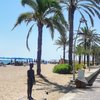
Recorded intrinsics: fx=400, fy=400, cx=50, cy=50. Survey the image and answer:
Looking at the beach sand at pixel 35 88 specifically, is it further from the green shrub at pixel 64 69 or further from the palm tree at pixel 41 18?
the green shrub at pixel 64 69

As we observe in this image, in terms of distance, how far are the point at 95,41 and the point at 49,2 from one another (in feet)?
204

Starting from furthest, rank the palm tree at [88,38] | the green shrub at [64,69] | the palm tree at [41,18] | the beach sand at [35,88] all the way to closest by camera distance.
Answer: the palm tree at [88,38], the green shrub at [64,69], the palm tree at [41,18], the beach sand at [35,88]

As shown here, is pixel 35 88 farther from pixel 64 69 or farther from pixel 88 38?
pixel 88 38

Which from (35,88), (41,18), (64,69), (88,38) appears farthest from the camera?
(88,38)

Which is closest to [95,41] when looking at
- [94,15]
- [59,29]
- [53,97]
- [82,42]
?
[82,42]

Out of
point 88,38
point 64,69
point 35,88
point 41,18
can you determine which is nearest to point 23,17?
point 41,18

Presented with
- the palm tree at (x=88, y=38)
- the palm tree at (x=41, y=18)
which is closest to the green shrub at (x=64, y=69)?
the palm tree at (x=41, y=18)

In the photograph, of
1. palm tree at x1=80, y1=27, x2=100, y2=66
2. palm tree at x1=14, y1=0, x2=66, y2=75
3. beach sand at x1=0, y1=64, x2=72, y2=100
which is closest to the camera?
beach sand at x1=0, y1=64, x2=72, y2=100

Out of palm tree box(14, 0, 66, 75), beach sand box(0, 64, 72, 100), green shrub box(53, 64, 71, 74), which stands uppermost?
palm tree box(14, 0, 66, 75)

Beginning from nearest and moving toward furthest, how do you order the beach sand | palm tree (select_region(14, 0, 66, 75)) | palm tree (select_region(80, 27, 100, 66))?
1. the beach sand
2. palm tree (select_region(14, 0, 66, 75))
3. palm tree (select_region(80, 27, 100, 66))

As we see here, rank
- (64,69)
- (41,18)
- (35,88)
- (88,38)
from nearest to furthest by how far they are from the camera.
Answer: (35,88), (41,18), (64,69), (88,38)

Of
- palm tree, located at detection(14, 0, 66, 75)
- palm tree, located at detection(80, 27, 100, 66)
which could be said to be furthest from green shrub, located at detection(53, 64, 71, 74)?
palm tree, located at detection(80, 27, 100, 66)

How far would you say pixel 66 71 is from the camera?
47.5 m

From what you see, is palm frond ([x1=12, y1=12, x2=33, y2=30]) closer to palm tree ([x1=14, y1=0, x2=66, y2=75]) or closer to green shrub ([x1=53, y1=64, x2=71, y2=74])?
palm tree ([x1=14, y1=0, x2=66, y2=75])
